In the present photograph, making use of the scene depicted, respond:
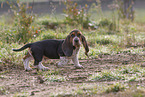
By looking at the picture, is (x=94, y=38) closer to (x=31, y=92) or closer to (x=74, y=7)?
(x=74, y=7)

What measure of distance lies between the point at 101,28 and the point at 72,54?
5.45 metres

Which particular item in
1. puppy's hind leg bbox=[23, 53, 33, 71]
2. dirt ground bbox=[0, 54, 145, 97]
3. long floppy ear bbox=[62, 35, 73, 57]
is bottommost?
dirt ground bbox=[0, 54, 145, 97]

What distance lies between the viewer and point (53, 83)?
4805 mm

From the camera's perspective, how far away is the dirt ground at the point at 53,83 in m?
4.33

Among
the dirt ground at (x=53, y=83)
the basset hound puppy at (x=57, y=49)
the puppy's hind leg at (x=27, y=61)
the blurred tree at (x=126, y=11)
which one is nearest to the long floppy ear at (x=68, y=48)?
the basset hound puppy at (x=57, y=49)

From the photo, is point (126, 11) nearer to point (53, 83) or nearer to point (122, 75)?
point (122, 75)

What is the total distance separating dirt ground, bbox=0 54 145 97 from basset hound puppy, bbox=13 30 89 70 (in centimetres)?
23

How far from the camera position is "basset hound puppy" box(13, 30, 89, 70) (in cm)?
588

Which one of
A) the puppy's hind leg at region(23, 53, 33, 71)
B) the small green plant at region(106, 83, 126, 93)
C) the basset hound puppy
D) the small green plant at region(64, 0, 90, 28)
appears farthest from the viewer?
the small green plant at region(64, 0, 90, 28)

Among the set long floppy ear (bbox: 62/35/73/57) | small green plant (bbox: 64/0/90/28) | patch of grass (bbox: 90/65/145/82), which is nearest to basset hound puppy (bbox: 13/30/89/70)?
long floppy ear (bbox: 62/35/73/57)

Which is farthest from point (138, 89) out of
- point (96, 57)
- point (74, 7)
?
point (74, 7)

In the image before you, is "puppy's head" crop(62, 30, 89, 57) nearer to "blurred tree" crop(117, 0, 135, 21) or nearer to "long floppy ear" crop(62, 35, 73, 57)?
"long floppy ear" crop(62, 35, 73, 57)

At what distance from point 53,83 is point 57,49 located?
1525 mm

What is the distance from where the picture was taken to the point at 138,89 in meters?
Answer: 3.92
